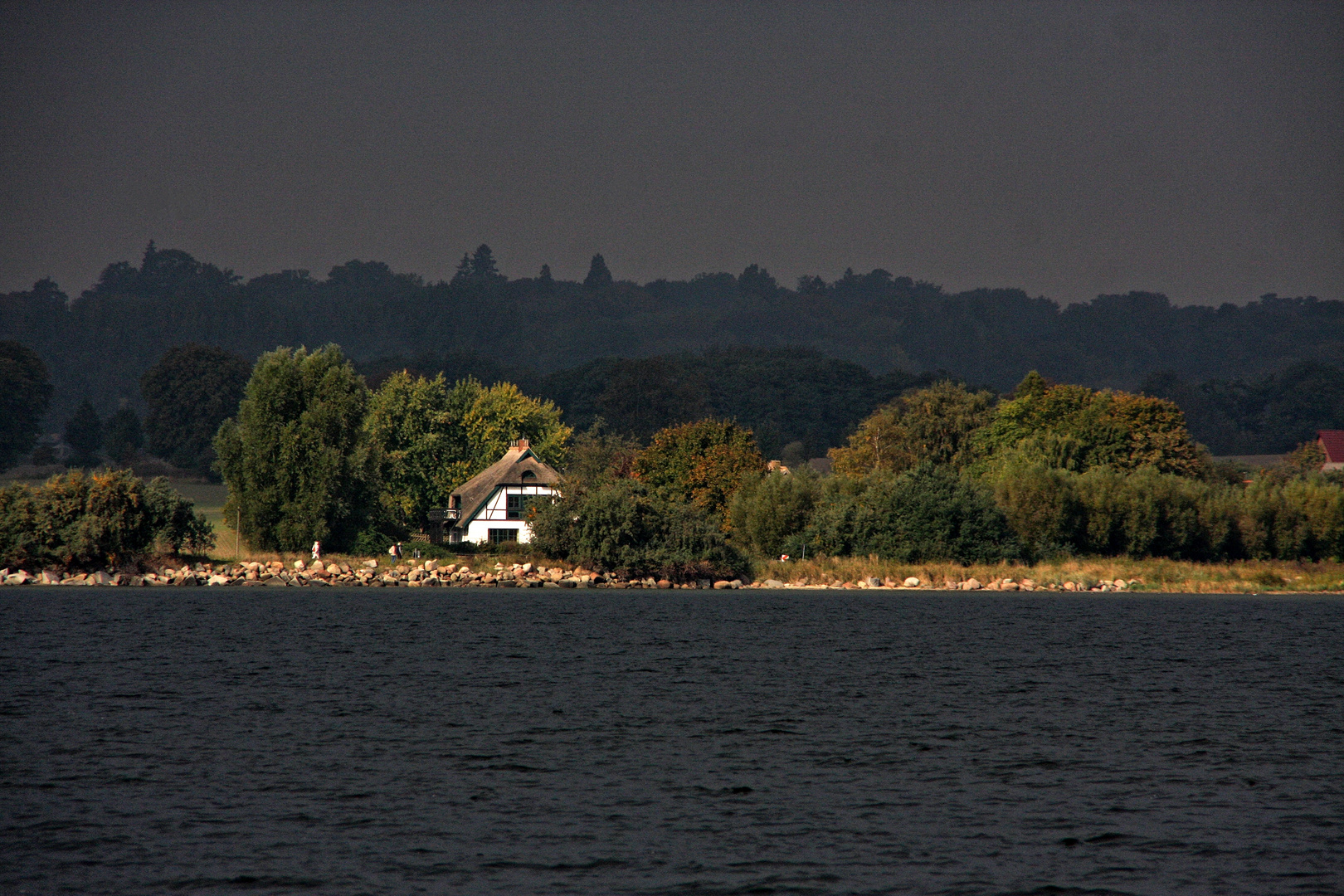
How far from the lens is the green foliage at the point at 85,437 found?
19175 centimetres

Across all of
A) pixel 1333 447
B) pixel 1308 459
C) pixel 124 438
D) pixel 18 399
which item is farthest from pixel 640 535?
pixel 124 438

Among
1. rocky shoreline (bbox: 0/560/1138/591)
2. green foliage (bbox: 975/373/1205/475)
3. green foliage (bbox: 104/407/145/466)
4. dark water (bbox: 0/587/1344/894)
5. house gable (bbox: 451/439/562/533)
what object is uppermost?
green foliage (bbox: 104/407/145/466)

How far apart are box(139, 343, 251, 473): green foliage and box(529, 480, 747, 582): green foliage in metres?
102

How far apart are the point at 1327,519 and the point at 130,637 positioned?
224 feet

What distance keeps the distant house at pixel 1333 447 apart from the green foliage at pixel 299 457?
4003 inches

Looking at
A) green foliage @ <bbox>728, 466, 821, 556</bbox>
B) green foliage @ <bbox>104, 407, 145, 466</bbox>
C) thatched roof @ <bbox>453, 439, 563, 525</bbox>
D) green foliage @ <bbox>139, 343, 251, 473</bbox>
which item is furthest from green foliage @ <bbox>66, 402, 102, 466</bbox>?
green foliage @ <bbox>728, 466, 821, 556</bbox>

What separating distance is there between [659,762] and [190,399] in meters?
155

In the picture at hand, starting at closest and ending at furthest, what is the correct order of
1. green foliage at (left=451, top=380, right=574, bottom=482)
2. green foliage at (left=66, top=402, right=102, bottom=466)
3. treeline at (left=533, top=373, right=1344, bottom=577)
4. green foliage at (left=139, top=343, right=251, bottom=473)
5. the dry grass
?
1. treeline at (left=533, top=373, right=1344, bottom=577)
2. the dry grass
3. green foliage at (left=451, top=380, right=574, bottom=482)
4. green foliage at (left=139, top=343, right=251, bottom=473)
5. green foliage at (left=66, top=402, right=102, bottom=466)

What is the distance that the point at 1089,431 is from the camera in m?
87.0

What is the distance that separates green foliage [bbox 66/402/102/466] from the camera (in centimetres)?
19175

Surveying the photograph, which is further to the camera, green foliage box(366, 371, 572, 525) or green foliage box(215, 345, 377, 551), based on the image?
green foliage box(366, 371, 572, 525)

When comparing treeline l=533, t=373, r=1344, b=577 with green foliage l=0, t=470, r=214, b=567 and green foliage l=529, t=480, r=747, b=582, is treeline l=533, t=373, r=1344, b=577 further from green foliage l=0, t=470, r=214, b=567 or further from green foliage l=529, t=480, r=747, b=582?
green foliage l=0, t=470, r=214, b=567

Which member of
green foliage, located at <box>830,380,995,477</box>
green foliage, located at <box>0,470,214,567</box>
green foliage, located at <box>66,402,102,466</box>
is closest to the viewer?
green foliage, located at <box>0,470,214,567</box>

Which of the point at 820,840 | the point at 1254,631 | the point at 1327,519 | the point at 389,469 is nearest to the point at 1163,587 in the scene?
the point at 1327,519
